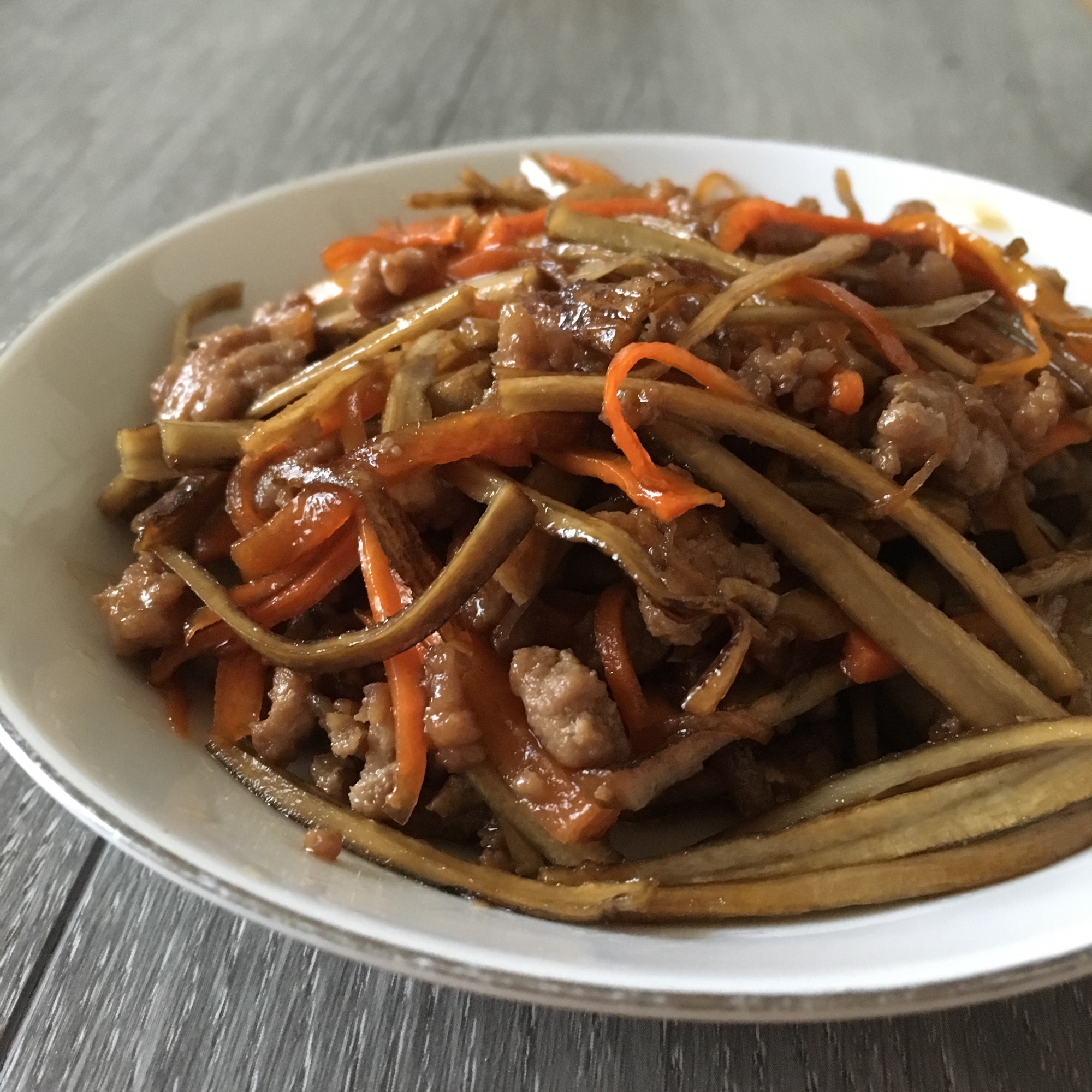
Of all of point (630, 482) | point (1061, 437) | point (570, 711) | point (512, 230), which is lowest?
point (1061, 437)

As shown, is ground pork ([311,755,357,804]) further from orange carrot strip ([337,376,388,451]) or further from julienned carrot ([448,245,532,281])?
julienned carrot ([448,245,532,281])

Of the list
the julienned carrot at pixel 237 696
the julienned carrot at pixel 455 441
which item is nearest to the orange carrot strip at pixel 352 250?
the julienned carrot at pixel 455 441

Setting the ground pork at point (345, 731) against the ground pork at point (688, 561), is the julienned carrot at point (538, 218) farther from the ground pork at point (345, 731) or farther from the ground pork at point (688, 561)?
the ground pork at point (345, 731)

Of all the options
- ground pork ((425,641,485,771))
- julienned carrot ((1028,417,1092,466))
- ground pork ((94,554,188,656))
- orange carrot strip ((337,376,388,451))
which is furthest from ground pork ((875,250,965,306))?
ground pork ((94,554,188,656))

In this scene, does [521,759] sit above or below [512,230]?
below

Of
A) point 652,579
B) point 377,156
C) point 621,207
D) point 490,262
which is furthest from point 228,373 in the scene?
point 377,156

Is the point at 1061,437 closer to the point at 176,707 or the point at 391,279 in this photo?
the point at 391,279

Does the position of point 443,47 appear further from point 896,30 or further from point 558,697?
point 558,697

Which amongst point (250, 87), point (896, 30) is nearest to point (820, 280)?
point (250, 87)
